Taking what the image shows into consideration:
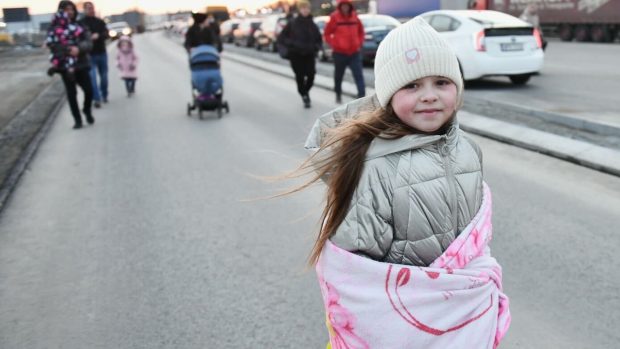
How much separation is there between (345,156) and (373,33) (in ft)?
59.1

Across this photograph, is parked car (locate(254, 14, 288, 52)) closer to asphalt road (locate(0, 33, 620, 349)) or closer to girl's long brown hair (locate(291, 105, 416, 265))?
asphalt road (locate(0, 33, 620, 349))

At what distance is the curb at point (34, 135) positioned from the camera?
6.91 meters

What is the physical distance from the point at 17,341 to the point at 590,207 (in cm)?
423

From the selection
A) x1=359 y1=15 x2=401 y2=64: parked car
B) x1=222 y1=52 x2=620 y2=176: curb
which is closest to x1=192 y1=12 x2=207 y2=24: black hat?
x1=222 y1=52 x2=620 y2=176: curb

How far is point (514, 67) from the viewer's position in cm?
1262

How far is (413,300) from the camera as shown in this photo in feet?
6.00

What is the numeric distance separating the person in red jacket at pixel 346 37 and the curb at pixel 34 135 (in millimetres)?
4926

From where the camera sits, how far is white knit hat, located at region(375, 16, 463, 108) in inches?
76.2

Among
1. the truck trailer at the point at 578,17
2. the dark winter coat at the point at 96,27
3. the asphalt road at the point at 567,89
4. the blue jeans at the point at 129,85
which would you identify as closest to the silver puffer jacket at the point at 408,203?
the asphalt road at the point at 567,89

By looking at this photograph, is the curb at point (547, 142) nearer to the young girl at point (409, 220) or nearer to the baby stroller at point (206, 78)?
the baby stroller at point (206, 78)

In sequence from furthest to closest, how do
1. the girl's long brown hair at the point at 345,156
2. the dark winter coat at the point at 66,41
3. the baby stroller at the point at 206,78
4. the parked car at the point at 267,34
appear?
the parked car at the point at 267,34, the baby stroller at the point at 206,78, the dark winter coat at the point at 66,41, the girl's long brown hair at the point at 345,156

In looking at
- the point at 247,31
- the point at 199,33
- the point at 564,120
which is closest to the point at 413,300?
the point at 564,120

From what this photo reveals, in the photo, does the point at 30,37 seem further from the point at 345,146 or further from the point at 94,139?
the point at 345,146

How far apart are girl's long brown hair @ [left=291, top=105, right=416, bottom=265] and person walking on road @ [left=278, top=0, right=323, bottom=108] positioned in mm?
9726
